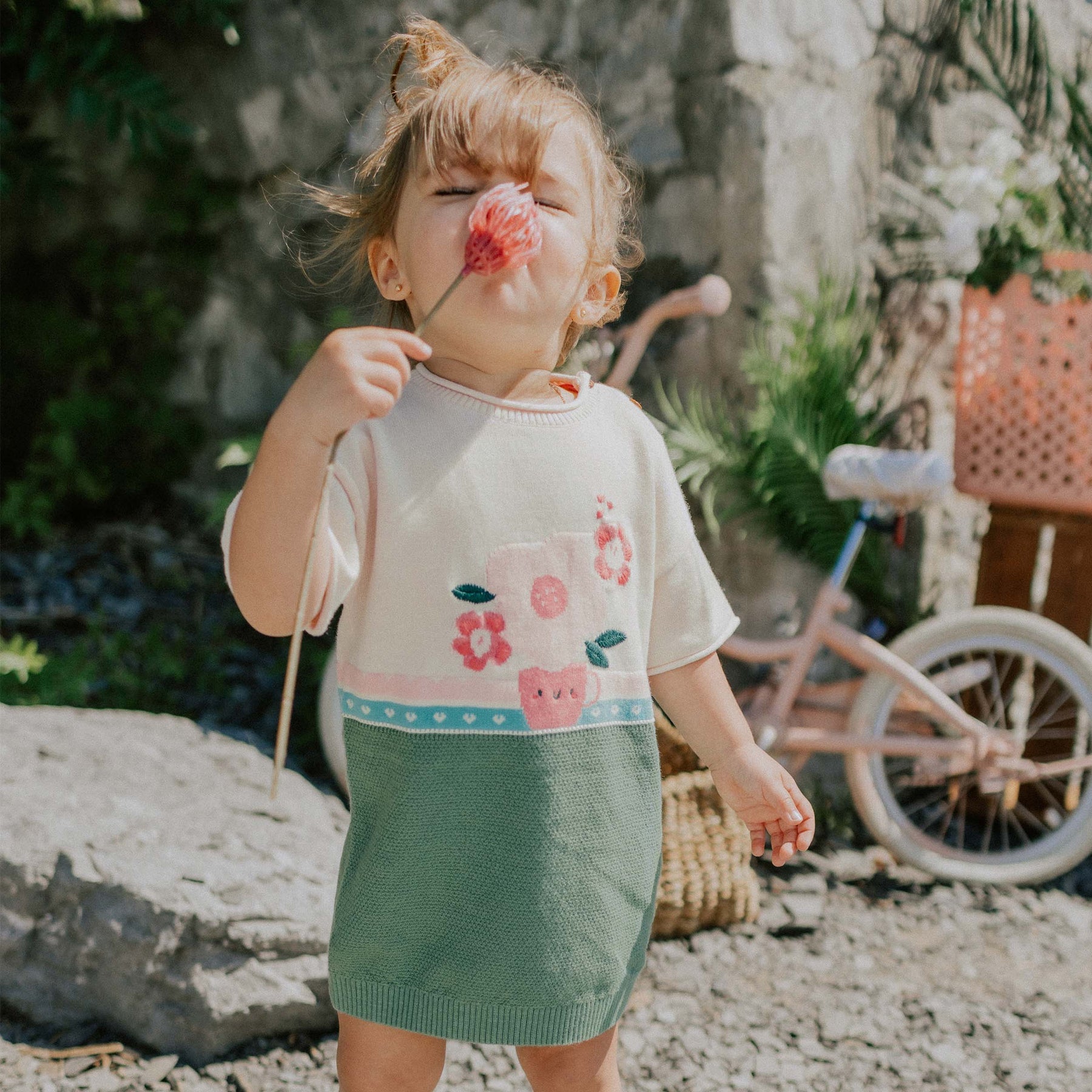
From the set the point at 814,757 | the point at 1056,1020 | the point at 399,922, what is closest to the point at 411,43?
the point at 399,922

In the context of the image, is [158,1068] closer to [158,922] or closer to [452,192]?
[158,922]

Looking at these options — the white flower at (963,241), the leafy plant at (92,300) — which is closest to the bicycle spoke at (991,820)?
the white flower at (963,241)

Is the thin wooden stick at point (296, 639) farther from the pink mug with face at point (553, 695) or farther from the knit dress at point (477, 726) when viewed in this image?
the pink mug with face at point (553, 695)

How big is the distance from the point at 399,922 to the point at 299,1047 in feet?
3.38

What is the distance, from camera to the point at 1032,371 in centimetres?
275

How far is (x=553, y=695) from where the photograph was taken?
121 cm

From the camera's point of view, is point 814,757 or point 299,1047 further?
point 814,757

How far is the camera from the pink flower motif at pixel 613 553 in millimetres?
1244

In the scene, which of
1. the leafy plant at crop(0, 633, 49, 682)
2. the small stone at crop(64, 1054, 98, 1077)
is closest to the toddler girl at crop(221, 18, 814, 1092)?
the small stone at crop(64, 1054, 98, 1077)

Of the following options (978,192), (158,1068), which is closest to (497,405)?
(158,1068)

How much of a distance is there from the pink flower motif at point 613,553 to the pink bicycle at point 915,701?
1.36m

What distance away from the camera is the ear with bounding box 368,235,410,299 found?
4.16 ft

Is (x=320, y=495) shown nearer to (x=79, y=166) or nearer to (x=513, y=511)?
(x=513, y=511)

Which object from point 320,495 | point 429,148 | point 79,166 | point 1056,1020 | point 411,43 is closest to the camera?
point 320,495
